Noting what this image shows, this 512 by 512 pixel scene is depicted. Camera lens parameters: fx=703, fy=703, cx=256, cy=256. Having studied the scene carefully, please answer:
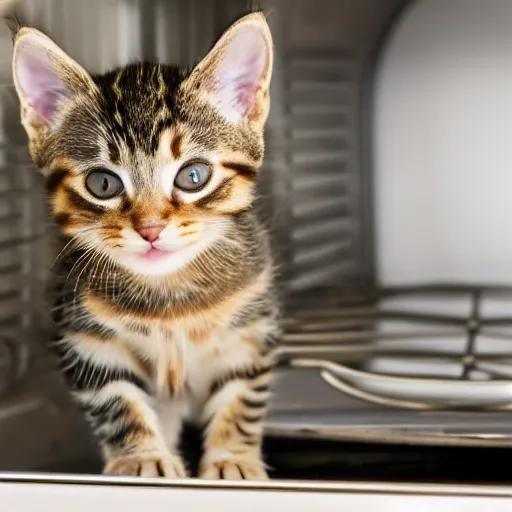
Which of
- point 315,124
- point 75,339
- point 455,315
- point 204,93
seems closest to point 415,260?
point 455,315

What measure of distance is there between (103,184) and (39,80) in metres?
0.15

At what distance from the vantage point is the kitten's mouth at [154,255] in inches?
31.6

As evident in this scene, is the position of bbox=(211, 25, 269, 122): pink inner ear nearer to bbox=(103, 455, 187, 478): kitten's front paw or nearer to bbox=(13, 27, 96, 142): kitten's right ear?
bbox=(13, 27, 96, 142): kitten's right ear

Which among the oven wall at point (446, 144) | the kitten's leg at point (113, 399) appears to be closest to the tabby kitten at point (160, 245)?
the kitten's leg at point (113, 399)

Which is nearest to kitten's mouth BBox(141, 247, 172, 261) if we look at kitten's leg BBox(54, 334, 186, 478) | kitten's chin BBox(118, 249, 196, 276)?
kitten's chin BBox(118, 249, 196, 276)

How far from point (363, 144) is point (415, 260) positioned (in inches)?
5.7

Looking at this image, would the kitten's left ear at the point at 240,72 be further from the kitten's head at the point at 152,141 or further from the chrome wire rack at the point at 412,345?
the chrome wire rack at the point at 412,345

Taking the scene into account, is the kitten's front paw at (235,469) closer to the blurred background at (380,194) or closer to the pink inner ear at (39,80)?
the blurred background at (380,194)

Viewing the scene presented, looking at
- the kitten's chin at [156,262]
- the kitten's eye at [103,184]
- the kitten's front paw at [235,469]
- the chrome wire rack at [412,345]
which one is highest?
the kitten's eye at [103,184]

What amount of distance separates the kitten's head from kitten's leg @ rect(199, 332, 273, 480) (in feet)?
0.52

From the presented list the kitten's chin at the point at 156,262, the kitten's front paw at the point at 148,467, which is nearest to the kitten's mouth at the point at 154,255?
the kitten's chin at the point at 156,262

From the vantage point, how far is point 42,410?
852 millimetres

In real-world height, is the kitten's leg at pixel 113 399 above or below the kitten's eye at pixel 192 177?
below

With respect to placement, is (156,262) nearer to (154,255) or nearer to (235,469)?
(154,255)
